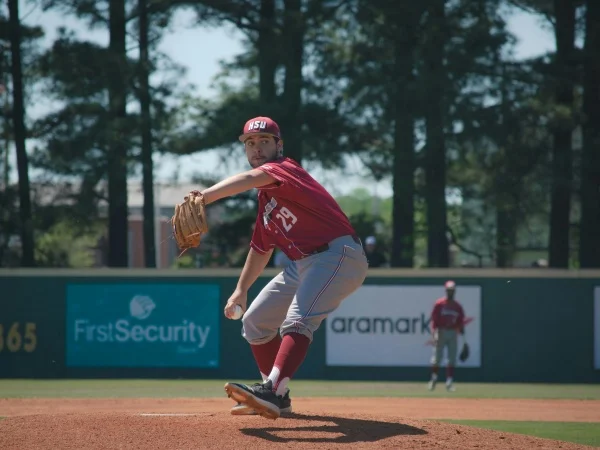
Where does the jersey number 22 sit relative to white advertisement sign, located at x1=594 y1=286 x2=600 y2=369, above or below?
above

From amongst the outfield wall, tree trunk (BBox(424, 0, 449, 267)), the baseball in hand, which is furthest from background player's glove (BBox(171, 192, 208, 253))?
tree trunk (BBox(424, 0, 449, 267))

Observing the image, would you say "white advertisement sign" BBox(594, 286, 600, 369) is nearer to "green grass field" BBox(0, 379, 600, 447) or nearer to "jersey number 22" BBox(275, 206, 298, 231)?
"green grass field" BBox(0, 379, 600, 447)

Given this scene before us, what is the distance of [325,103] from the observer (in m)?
20.5

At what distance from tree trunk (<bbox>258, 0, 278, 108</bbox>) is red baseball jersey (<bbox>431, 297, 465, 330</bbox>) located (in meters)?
7.07

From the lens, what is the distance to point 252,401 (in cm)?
507

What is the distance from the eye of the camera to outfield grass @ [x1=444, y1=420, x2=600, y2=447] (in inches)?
295

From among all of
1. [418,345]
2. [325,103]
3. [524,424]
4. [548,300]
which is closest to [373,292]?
[418,345]

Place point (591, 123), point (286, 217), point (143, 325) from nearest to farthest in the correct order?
point (286, 217)
point (143, 325)
point (591, 123)

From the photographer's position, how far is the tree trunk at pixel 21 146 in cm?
2095

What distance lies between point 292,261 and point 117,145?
48.6 ft

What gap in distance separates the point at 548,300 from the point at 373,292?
2982 mm

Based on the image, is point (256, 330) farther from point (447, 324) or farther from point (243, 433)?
point (447, 324)

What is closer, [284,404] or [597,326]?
[284,404]

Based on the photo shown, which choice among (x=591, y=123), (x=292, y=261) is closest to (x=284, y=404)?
(x=292, y=261)
